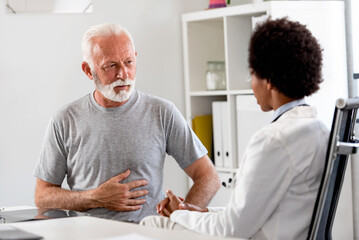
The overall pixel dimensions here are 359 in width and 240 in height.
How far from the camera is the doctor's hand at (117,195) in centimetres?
242

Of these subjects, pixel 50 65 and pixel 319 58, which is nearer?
pixel 319 58

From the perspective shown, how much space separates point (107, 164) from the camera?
255 cm

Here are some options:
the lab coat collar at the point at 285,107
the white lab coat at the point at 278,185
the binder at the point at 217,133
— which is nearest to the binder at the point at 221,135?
the binder at the point at 217,133

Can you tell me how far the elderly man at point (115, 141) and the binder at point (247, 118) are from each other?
2.93 ft

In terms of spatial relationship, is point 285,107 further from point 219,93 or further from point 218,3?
point 218,3

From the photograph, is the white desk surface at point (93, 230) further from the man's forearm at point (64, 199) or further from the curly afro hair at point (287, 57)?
the man's forearm at point (64, 199)

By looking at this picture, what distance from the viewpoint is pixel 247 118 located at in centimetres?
354

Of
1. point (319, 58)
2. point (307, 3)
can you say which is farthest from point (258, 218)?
point (307, 3)

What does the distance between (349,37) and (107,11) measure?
1424 mm

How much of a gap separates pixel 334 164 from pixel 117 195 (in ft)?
3.30

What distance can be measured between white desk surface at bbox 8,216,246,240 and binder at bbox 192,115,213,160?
6.90 ft

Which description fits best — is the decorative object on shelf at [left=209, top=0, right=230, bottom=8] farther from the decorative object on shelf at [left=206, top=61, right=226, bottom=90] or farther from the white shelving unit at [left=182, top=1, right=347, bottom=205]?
the decorative object on shelf at [left=206, top=61, right=226, bottom=90]

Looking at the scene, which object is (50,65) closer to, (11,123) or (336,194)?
(11,123)

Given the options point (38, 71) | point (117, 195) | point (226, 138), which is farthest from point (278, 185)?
point (38, 71)
